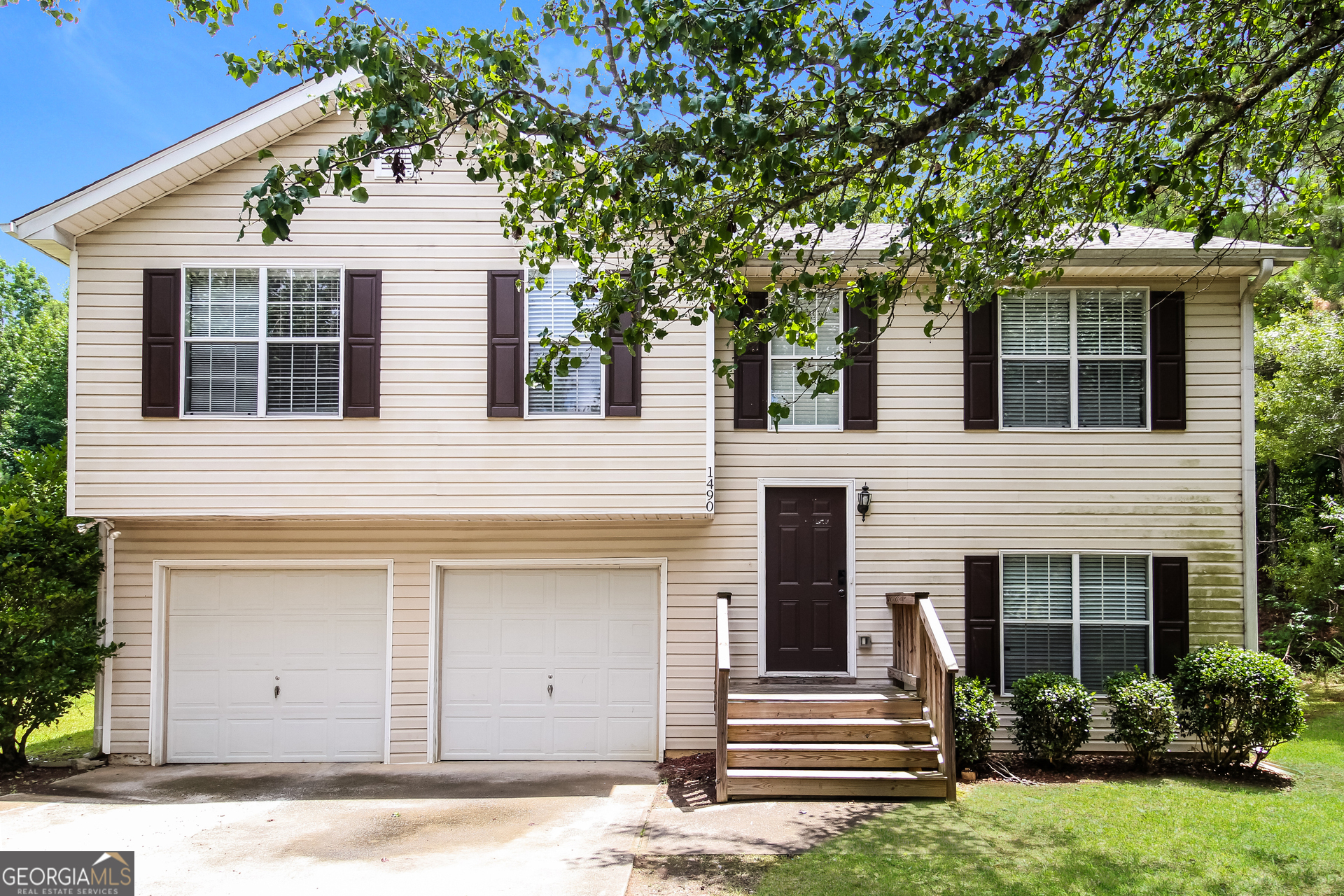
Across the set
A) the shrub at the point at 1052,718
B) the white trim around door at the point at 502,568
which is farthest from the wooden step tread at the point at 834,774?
the white trim around door at the point at 502,568

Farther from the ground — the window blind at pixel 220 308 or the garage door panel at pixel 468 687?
the window blind at pixel 220 308

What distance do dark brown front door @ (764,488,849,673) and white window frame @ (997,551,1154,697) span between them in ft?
5.13

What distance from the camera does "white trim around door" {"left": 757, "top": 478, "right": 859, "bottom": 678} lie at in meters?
9.16

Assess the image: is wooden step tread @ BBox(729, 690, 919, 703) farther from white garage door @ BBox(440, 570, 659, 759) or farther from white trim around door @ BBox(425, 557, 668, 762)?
white garage door @ BBox(440, 570, 659, 759)

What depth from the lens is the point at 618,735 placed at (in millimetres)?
9312

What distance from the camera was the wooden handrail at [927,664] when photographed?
7.45m

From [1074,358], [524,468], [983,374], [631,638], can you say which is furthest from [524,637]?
[1074,358]

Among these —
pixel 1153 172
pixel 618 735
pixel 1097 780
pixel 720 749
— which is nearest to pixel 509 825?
pixel 720 749

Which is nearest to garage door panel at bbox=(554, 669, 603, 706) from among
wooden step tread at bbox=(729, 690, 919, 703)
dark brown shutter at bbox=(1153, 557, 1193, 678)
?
wooden step tread at bbox=(729, 690, 919, 703)

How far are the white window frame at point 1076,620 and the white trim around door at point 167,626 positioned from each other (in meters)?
6.22

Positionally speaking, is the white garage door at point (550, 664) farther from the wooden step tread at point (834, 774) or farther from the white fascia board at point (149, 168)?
the white fascia board at point (149, 168)

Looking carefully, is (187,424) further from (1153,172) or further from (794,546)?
(1153,172)

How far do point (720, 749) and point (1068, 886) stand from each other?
286 cm

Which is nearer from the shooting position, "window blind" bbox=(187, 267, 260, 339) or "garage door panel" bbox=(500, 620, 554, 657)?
"window blind" bbox=(187, 267, 260, 339)
